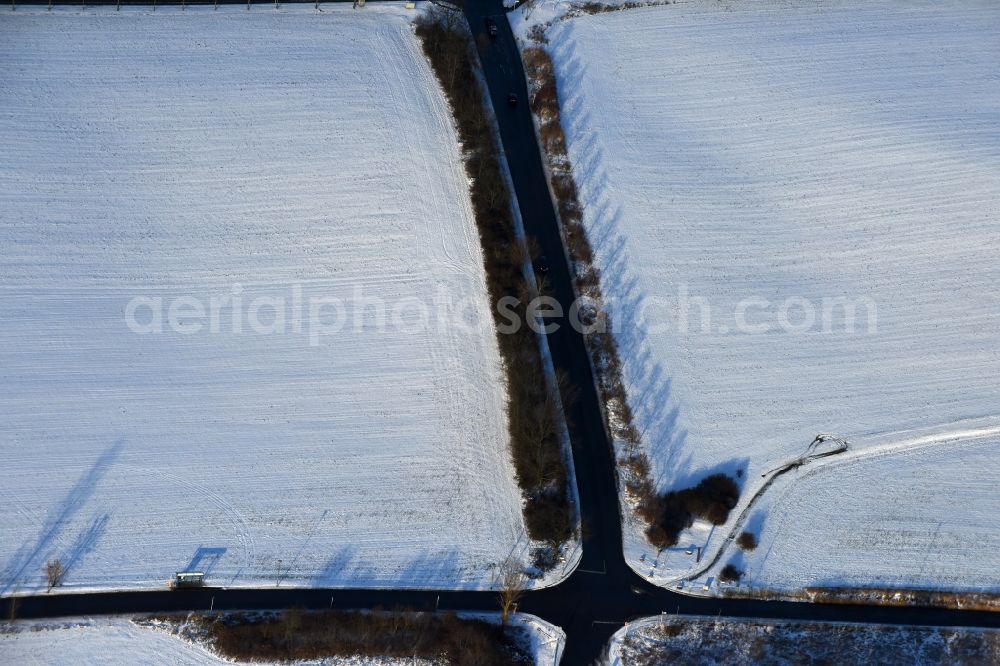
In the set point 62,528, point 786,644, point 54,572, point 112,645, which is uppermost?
point 62,528

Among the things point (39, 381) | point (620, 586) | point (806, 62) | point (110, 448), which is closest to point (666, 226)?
point (806, 62)

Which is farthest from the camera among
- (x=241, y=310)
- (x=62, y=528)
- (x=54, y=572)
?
(x=241, y=310)

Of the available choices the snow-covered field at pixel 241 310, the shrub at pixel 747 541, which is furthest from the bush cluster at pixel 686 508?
the snow-covered field at pixel 241 310

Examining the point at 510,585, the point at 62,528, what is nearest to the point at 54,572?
the point at 62,528

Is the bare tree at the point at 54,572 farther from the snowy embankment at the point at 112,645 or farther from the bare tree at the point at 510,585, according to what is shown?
the bare tree at the point at 510,585

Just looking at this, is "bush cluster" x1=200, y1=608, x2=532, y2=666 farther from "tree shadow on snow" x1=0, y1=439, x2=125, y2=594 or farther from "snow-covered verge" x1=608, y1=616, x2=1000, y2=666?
"tree shadow on snow" x1=0, y1=439, x2=125, y2=594

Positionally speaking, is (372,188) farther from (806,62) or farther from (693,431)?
(806,62)

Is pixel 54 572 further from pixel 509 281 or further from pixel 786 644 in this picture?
pixel 786 644
